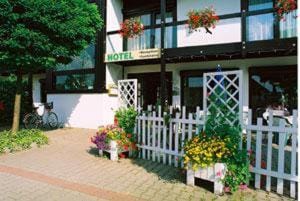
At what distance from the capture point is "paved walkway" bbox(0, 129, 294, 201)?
442 centimetres

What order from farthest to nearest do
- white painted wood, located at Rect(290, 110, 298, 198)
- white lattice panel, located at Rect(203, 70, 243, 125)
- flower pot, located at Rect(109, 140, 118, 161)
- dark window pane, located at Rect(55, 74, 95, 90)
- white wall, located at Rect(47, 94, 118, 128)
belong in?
dark window pane, located at Rect(55, 74, 95, 90)
white wall, located at Rect(47, 94, 118, 128)
flower pot, located at Rect(109, 140, 118, 161)
white lattice panel, located at Rect(203, 70, 243, 125)
white painted wood, located at Rect(290, 110, 298, 198)

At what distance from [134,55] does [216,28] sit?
318 centimetres

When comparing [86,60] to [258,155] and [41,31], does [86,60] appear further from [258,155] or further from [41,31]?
→ [258,155]

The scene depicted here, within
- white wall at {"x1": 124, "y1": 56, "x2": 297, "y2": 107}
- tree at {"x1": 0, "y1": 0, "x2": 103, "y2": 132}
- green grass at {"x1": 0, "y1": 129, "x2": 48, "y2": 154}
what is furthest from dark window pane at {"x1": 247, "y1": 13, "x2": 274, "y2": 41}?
green grass at {"x1": 0, "y1": 129, "x2": 48, "y2": 154}

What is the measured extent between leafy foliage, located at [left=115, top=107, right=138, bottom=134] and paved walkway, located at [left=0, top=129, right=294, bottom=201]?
30.8 inches

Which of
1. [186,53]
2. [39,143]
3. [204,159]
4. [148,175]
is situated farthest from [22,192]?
[186,53]

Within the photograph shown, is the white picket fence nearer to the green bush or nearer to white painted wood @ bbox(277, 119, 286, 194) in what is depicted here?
white painted wood @ bbox(277, 119, 286, 194)

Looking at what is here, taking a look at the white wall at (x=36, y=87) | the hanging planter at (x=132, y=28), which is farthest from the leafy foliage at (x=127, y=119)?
the white wall at (x=36, y=87)

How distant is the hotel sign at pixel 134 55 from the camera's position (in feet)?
33.9

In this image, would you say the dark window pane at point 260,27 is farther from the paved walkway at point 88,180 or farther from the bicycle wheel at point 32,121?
the bicycle wheel at point 32,121

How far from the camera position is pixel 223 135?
Result: 4.76 m

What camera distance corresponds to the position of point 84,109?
12.3 m

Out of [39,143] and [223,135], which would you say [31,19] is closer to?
[39,143]

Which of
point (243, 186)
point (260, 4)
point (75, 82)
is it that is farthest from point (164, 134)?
point (75, 82)
